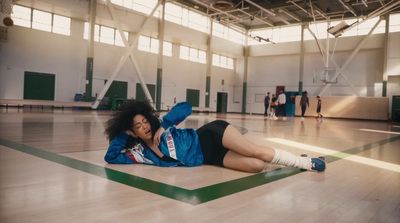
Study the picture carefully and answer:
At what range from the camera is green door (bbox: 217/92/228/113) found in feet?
96.2

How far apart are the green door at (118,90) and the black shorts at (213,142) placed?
1851 cm

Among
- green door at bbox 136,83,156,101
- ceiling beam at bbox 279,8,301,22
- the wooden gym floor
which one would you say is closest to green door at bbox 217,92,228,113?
green door at bbox 136,83,156,101

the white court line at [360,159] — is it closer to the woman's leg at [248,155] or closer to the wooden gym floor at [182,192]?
the wooden gym floor at [182,192]

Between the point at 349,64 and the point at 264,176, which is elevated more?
the point at 349,64

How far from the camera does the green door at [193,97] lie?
2591 centimetres

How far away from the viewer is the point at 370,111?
21.0m

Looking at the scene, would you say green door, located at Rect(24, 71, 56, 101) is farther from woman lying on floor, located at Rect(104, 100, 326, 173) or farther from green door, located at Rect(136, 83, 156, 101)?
woman lying on floor, located at Rect(104, 100, 326, 173)

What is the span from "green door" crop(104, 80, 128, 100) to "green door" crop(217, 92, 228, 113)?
10.4 meters

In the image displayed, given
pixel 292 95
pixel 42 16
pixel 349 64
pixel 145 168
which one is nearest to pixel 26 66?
pixel 42 16

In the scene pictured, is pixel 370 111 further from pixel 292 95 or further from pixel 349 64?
pixel 292 95

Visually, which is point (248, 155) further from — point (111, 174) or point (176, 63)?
point (176, 63)

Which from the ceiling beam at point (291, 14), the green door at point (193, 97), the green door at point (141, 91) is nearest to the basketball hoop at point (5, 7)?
the green door at point (141, 91)

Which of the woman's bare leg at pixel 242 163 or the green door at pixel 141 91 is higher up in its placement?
the green door at pixel 141 91

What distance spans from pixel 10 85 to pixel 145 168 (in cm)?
1676
